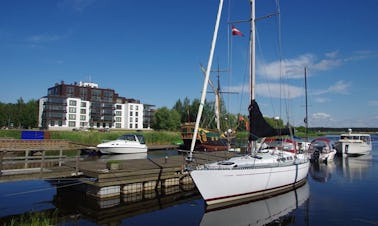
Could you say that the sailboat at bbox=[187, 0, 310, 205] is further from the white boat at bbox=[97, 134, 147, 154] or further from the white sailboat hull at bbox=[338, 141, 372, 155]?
the white sailboat hull at bbox=[338, 141, 372, 155]

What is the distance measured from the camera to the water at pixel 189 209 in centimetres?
1395

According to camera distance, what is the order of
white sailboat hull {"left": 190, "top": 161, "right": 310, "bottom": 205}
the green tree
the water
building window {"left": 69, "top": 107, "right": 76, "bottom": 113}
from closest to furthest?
the water, white sailboat hull {"left": 190, "top": 161, "right": 310, "bottom": 205}, building window {"left": 69, "top": 107, "right": 76, "bottom": 113}, the green tree

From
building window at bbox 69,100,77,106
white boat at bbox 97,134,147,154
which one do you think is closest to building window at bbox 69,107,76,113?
building window at bbox 69,100,77,106

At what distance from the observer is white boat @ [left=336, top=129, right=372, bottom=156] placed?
4659 centimetres

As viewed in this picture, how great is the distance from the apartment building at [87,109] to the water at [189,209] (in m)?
85.7

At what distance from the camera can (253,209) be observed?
15.9 metres

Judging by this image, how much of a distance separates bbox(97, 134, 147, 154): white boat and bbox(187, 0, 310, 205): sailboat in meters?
25.8

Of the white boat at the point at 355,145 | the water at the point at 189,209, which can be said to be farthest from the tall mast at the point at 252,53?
the white boat at the point at 355,145

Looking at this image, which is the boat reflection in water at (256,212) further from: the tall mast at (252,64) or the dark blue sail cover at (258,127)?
the dark blue sail cover at (258,127)

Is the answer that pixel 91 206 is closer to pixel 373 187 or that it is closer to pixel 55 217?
Result: pixel 55 217

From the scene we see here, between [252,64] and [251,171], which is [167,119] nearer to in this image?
[252,64]

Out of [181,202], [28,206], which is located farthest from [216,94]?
[28,206]

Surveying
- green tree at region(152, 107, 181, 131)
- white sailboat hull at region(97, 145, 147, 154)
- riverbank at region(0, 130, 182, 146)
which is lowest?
white sailboat hull at region(97, 145, 147, 154)

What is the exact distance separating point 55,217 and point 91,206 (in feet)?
6.51
